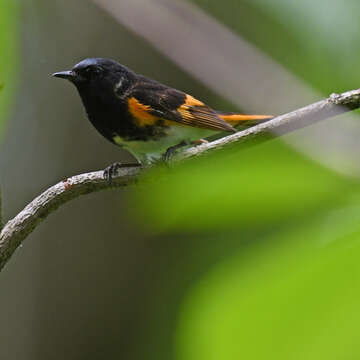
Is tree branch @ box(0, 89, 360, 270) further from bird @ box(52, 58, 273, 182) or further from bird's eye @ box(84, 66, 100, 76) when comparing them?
bird's eye @ box(84, 66, 100, 76)

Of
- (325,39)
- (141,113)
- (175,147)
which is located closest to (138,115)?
(141,113)

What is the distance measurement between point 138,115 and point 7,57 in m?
1.59

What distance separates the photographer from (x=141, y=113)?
235cm

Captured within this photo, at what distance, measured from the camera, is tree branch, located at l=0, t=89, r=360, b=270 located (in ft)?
4.02

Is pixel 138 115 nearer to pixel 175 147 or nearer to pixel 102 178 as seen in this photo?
pixel 175 147

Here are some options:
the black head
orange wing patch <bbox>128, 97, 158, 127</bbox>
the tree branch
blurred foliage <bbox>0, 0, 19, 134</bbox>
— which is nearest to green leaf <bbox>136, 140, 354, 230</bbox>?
blurred foliage <bbox>0, 0, 19, 134</bbox>

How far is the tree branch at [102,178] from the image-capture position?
122 centimetres

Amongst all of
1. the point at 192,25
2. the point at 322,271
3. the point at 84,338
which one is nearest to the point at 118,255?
the point at 84,338

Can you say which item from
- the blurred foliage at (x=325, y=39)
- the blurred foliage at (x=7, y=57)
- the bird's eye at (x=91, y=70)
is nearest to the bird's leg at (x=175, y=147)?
the bird's eye at (x=91, y=70)

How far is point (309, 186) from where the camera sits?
71 centimetres

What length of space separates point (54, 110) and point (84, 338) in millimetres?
1888

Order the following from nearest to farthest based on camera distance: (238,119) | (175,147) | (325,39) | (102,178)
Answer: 1. (325,39)
2. (102,178)
3. (175,147)
4. (238,119)

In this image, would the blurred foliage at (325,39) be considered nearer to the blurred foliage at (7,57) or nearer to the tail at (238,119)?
the blurred foliage at (7,57)

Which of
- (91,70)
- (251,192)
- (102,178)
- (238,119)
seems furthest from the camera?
(238,119)
